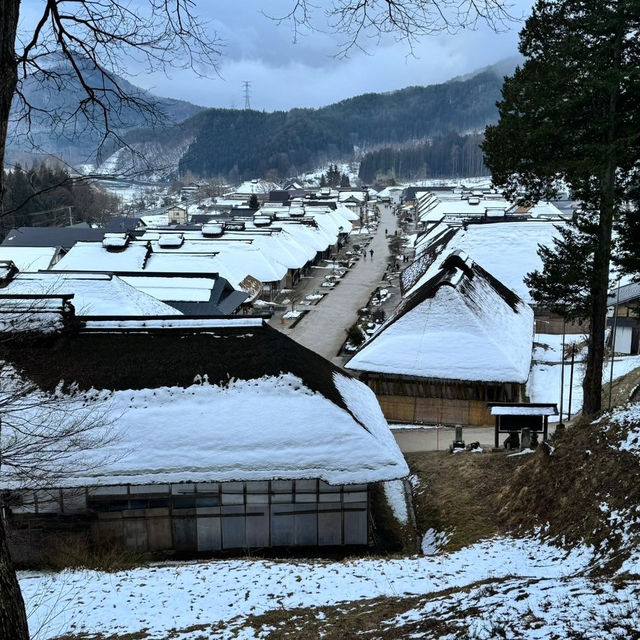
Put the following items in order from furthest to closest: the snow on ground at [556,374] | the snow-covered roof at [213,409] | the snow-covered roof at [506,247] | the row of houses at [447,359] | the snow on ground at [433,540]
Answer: the snow-covered roof at [506,247] < the snow on ground at [556,374] < the row of houses at [447,359] < the snow on ground at [433,540] < the snow-covered roof at [213,409]

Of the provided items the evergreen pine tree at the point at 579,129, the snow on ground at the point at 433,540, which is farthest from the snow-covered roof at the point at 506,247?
the snow on ground at the point at 433,540

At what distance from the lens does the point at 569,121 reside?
524 inches

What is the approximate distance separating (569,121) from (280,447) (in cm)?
995

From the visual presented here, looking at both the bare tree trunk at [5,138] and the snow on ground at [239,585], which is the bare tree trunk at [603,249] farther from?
the bare tree trunk at [5,138]

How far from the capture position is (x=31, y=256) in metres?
43.8

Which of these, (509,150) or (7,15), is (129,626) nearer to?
(7,15)

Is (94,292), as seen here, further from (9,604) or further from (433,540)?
(9,604)

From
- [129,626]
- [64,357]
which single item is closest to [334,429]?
[129,626]

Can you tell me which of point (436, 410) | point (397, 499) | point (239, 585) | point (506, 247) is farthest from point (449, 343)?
point (506, 247)

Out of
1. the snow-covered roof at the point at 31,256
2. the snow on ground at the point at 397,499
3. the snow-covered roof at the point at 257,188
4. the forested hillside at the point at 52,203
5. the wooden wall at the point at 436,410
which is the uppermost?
the snow-covered roof at the point at 257,188

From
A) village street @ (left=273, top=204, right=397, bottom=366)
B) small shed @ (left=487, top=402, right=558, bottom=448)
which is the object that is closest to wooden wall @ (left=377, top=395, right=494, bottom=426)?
small shed @ (left=487, top=402, right=558, bottom=448)

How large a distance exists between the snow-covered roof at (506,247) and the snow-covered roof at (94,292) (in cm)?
1754

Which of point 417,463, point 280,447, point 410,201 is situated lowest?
point 417,463

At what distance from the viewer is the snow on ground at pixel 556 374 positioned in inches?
891
